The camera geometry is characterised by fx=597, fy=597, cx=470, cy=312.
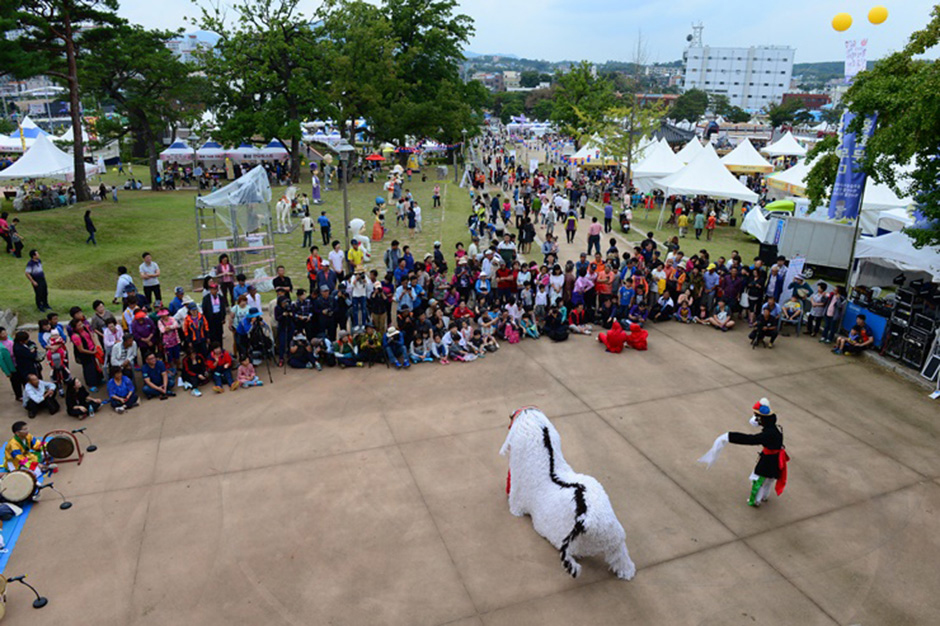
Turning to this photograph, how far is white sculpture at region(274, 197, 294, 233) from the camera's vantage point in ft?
74.8

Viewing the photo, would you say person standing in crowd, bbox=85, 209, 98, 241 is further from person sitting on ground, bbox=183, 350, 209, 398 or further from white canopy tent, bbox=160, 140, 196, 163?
white canopy tent, bbox=160, 140, 196, 163

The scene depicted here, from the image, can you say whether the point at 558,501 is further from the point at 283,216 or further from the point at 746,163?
the point at 746,163

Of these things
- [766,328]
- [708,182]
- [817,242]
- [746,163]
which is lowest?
[766,328]

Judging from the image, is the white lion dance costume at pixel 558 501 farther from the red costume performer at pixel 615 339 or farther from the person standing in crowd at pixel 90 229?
the person standing in crowd at pixel 90 229

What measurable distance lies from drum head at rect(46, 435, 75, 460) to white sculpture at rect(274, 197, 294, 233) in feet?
50.7

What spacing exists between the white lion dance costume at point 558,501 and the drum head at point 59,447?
5.99 m

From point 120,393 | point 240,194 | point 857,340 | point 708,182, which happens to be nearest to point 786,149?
point 708,182

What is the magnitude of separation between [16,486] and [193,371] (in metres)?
3.54

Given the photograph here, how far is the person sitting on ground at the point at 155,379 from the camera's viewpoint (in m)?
10.2

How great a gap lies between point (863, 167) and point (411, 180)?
3184cm

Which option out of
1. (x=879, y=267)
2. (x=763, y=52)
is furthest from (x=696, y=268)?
(x=763, y=52)

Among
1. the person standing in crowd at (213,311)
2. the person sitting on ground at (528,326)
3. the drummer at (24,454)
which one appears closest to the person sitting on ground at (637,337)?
the person sitting on ground at (528,326)

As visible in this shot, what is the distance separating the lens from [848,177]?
42.8 ft

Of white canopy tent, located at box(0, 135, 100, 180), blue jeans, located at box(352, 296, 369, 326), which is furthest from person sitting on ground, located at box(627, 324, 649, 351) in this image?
white canopy tent, located at box(0, 135, 100, 180)
